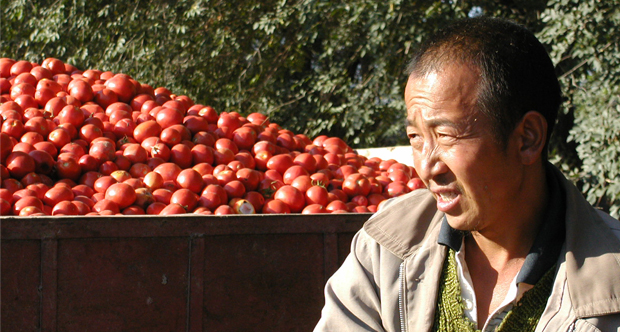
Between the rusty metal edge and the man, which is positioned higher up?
the man

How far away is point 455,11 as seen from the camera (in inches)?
251

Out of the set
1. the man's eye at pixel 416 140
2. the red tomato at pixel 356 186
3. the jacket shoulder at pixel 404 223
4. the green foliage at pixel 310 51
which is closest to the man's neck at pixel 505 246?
the jacket shoulder at pixel 404 223

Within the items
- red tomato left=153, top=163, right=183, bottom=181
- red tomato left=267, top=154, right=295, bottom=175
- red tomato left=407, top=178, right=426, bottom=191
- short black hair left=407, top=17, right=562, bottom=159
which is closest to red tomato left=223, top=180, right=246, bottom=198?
red tomato left=153, top=163, right=183, bottom=181

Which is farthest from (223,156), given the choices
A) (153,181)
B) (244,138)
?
(153,181)

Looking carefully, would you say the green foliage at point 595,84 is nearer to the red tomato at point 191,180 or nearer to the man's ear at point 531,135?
the red tomato at point 191,180

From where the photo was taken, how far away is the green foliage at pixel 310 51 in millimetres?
5660

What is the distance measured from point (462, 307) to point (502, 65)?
0.55 meters

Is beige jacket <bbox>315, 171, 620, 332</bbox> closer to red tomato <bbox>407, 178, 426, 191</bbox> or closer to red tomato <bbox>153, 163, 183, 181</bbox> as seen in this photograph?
red tomato <bbox>153, 163, 183, 181</bbox>

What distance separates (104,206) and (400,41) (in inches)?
182

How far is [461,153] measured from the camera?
51.7 inches

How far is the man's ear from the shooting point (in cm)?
133

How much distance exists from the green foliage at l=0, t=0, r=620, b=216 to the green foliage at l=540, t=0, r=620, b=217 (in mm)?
12

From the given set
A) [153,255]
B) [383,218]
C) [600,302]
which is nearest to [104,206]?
[153,255]

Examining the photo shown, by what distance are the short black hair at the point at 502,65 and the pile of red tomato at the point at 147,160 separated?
1.93 metres
